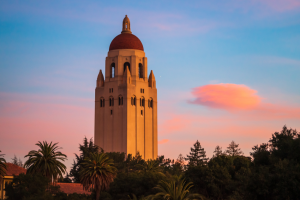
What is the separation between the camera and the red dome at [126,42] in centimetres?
11300

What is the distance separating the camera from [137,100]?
11006cm

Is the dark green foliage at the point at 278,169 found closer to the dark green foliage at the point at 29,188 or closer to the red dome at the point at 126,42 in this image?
the dark green foliage at the point at 29,188

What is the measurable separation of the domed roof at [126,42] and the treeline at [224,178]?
30829 millimetres

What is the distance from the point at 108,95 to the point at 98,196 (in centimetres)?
4990

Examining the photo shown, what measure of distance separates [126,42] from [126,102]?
602 inches

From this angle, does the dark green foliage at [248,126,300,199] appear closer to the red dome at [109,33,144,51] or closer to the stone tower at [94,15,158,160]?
the stone tower at [94,15,158,160]

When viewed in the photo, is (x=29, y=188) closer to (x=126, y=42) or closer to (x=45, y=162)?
(x=45, y=162)

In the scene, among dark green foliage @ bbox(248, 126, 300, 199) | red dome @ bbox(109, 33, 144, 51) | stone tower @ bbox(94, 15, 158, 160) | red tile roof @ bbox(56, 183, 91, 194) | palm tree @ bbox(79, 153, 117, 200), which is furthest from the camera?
red dome @ bbox(109, 33, 144, 51)

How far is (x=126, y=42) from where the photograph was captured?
4464 inches

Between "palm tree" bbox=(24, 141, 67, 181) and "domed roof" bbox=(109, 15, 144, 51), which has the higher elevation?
"domed roof" bbox=(109, 15, 144, 51)

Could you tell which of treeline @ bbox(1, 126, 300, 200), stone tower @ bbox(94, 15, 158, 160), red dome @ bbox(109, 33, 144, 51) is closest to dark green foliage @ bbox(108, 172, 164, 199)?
treeline @ bbox(1, 126, 300, 200)

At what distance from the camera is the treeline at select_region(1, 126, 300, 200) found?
40.1m

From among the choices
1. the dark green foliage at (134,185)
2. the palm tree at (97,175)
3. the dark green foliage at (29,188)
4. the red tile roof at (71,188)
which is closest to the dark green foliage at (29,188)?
the dark green foliage at (29,188)

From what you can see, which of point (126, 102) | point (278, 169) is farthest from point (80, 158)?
point (278, 169)
